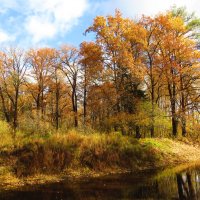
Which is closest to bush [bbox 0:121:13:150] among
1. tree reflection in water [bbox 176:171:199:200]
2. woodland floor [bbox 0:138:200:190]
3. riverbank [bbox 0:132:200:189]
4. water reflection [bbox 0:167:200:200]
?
riverbank [bbox 0:132:200:189]

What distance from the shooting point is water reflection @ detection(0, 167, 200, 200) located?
40.6 feet

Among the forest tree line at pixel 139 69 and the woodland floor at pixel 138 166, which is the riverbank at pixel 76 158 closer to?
the woodland floor at pixel 138 166

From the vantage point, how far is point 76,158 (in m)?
18.6

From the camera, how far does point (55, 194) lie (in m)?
13.0

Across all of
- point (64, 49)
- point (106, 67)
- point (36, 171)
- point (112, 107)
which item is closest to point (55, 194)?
point (36, 171)

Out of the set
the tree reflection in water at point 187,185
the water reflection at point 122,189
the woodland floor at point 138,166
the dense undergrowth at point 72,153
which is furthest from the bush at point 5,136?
the tree reflection in water at point 187,185

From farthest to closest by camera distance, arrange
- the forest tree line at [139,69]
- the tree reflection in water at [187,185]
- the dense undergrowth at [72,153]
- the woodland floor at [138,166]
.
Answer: the forest tree line at [139,69] → the dense undergrowth at [72,153] → the woodland floor at [138,166] → the tree reflection in water at [187,185]

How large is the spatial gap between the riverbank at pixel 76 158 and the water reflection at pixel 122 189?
162cm

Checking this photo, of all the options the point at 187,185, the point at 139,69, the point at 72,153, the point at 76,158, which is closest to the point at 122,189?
the point at 187,185

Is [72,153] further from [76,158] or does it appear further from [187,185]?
[187,185]

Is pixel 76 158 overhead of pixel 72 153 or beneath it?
beneath

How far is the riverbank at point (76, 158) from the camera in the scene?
16594 mm

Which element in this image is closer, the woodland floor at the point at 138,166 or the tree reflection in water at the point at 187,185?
the tree reflection in water at the point at 187,185

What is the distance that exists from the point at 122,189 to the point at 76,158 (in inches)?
217
